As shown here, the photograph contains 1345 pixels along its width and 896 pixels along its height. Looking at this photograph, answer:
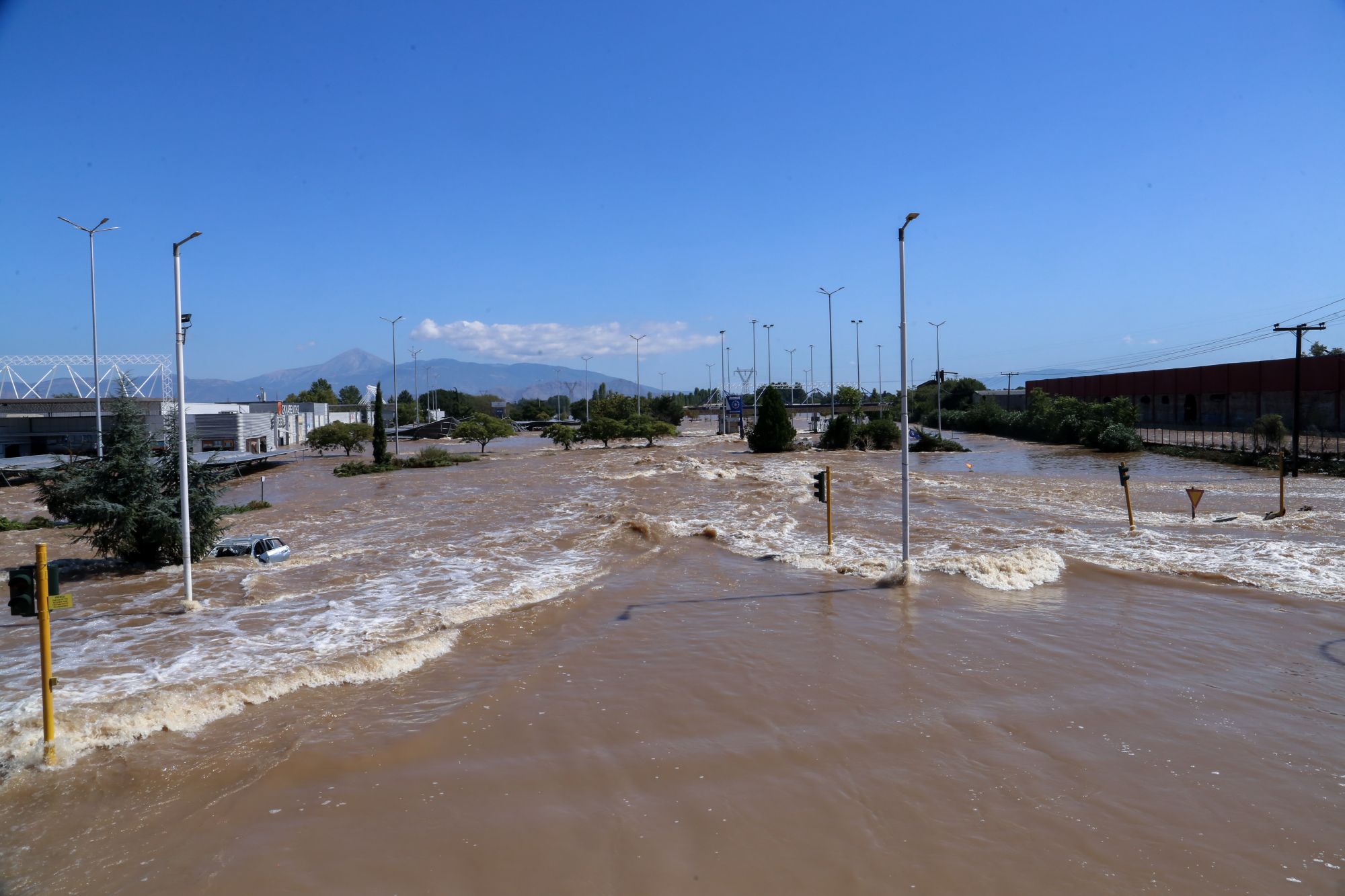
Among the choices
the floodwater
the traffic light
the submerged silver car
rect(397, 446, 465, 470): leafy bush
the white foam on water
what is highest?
the traffic light

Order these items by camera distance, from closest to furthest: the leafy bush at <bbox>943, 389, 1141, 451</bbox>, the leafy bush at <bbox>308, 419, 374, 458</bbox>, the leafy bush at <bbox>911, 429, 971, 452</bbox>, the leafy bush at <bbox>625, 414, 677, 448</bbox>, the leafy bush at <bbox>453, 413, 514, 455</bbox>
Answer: the leafy bush at <bbox>943, 389, 1141, 451</bbox>
the leafy bush at <bbox>911, 429, 971, 452</bbox>
the leafy bush at <bbox>308, 419, 374, 458</bbox>
the leafy bush at <bbox>453, 413, 514, 455</bbox>
the leafy bush at <bbox>625, 414, 677, 448</bbox>

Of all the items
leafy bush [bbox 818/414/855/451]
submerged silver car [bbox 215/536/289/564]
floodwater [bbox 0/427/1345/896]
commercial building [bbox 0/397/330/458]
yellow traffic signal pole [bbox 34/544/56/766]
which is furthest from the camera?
commercial building [bbox 0/397/330/458]

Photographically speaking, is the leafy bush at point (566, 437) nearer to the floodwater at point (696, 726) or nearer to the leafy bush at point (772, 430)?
the leafy bush at point (772, 430)

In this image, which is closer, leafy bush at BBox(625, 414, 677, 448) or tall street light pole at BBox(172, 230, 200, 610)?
tall street light pole at BBox(172, 230, 200, 610)

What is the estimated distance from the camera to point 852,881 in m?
6.60

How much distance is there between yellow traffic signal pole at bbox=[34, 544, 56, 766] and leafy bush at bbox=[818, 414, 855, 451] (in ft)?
192

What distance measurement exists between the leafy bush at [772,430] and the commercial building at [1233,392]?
33.2 metres

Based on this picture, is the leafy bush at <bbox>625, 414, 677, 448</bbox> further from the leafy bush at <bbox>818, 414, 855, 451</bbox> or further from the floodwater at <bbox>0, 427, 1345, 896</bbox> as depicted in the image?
the floodwater at <bbox>0, 427, 1345, 896</bbox>

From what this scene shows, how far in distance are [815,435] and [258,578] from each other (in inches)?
2560

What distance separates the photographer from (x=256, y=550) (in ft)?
70.1

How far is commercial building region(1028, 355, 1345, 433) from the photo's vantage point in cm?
5656

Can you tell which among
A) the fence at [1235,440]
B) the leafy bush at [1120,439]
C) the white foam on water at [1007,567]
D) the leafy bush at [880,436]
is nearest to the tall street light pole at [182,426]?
the white foam on water at [1007,567]

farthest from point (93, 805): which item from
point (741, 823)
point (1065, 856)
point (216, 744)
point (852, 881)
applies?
point (1065, 856)

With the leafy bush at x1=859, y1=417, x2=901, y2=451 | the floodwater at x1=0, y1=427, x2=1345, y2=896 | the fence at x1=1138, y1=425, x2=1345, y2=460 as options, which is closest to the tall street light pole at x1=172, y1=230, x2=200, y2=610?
the floodwater at x1=0, y1=427, x2=1345, y2=896
